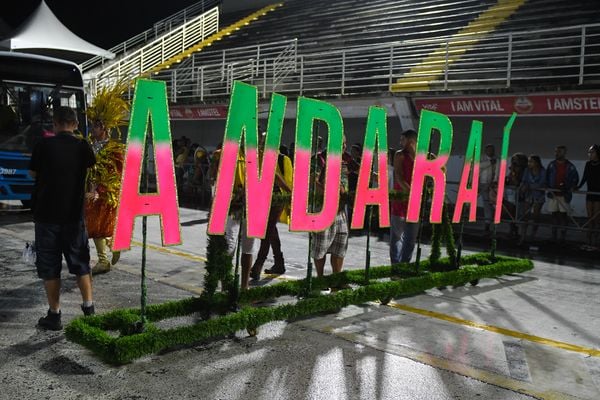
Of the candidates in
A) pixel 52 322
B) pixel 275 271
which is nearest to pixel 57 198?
pixel 52 322

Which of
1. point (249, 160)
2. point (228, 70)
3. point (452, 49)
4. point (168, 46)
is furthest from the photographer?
point (168, 46)

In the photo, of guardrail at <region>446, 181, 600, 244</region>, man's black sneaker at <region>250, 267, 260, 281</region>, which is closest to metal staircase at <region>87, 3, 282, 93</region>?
guardrail at <region>446, 181, 600, 244</region>

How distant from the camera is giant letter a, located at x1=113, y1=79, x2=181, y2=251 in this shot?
13.1 feet

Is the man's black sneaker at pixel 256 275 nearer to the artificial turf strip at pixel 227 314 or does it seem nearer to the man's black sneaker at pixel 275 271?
the man's black sneaker at pixel 275 271

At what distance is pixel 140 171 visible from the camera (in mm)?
4062

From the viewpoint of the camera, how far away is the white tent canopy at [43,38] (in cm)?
2256

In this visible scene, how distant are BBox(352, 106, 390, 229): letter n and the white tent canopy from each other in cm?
2002

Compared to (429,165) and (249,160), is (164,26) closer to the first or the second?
(429,165)

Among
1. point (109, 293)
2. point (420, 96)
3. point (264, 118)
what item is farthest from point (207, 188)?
point (109, 293)

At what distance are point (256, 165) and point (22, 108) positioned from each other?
8.27m

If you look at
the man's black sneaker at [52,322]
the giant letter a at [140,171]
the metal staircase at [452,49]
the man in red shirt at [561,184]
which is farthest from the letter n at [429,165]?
the metal staircase at [452,49]

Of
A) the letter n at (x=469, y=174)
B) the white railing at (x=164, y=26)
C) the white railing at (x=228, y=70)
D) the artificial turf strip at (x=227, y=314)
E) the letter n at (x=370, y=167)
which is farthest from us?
the white railing at (x=164, y=26)

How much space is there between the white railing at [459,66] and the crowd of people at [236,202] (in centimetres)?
216

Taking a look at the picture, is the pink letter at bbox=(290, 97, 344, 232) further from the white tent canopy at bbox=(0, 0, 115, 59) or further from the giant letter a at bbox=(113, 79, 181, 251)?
the white tent canopy at bbox=(0, 0, 115, 59)
